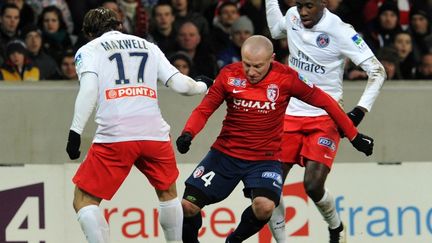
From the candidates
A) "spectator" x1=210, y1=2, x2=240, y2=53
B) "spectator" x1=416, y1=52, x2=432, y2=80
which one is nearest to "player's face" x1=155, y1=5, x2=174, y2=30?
"spectator" x1=210, y1=2, x2=240, y2=53

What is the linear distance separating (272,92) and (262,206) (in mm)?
880

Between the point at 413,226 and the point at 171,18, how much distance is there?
406cm

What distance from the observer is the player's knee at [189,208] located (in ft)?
35.9

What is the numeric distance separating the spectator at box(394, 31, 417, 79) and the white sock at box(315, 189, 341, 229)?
375 cm

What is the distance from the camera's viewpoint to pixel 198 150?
12.9 meters

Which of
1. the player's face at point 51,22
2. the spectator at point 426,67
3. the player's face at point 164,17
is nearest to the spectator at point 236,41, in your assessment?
the player's face at point 164,17

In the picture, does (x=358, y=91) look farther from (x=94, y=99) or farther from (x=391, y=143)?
(x=94, y=99)

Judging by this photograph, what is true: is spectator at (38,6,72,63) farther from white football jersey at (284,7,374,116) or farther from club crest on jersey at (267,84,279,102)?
club crest on jersey at (267,84,279,102)

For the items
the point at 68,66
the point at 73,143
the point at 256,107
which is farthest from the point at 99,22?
the point at 68,66

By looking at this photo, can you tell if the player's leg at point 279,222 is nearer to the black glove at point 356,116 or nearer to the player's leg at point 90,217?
the black glove at point 356,116

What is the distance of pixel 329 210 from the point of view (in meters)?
11.9

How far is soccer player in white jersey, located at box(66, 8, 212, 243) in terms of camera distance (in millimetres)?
10547

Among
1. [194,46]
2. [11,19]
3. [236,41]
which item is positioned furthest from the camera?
[236,41]

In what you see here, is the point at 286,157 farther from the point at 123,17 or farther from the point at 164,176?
the point at 123,17
